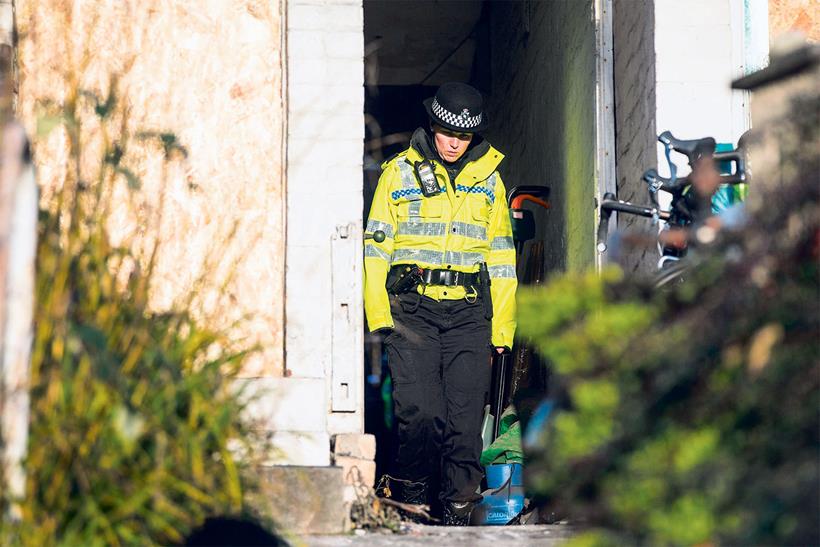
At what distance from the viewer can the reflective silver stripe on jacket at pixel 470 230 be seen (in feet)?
22.5

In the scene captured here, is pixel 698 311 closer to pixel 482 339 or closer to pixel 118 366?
pixel 118 366

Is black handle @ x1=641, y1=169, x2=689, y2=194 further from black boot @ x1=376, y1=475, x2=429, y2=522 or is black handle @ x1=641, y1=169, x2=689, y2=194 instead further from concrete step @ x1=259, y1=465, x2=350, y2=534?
black boot @ x1=376, y1=475, x2=429, y2=522

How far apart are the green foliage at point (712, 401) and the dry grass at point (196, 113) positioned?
348 cm

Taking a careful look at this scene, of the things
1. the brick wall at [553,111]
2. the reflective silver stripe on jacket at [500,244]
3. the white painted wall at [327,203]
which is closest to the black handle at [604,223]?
the white painted wall at [327,203]

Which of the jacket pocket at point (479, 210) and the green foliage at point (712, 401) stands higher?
the jacket pocket at point (479, 210)

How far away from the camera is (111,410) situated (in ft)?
10.4

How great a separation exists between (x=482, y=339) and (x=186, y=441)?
12.4 ft

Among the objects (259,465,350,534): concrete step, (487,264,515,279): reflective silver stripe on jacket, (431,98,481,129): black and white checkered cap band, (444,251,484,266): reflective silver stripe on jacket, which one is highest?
(431,98,481,129): black and white checkered cap band

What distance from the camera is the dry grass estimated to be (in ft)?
20.2

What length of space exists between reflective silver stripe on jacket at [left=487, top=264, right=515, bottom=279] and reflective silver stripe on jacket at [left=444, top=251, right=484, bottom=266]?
125 mm

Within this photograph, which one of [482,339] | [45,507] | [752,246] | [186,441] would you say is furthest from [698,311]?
[482,339]

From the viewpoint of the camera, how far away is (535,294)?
119 inches

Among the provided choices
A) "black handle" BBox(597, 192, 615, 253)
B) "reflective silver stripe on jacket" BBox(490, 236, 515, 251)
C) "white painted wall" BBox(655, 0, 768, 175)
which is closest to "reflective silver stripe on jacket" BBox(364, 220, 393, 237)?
"reflective silver stripe on jacket" BBox(490, 236, 515, 251)

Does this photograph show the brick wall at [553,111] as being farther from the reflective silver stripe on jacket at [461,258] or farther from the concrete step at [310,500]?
the concrete step at [310,500]
